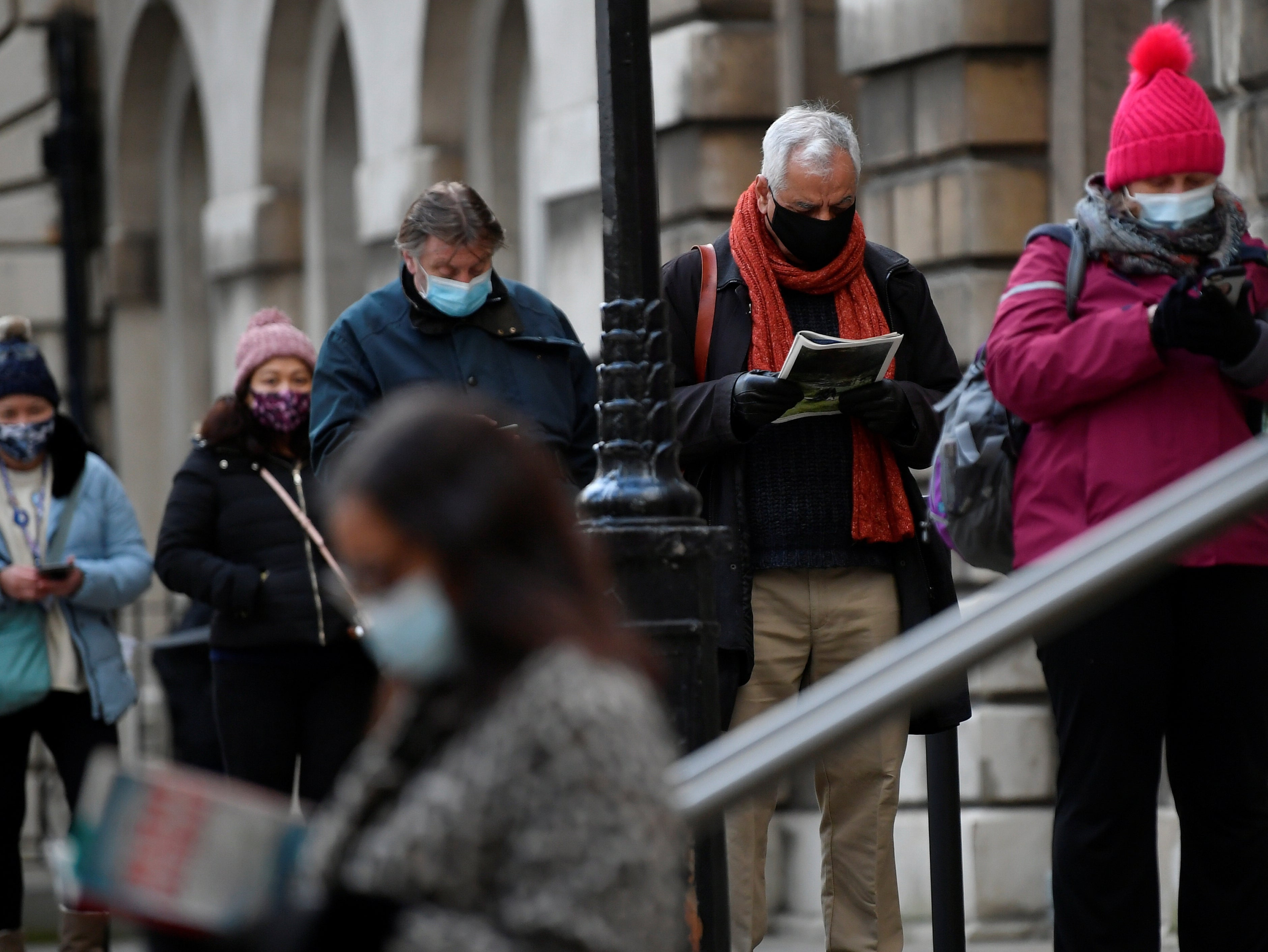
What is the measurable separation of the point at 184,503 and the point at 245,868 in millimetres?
4207

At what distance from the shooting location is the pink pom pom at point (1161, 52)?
4438 mm

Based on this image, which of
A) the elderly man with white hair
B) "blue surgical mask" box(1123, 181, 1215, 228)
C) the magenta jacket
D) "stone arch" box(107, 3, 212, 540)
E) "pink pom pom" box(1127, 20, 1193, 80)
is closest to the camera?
the magenta jacket

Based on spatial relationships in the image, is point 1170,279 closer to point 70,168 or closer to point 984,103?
point 984,103

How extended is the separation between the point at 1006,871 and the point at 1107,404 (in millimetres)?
3065

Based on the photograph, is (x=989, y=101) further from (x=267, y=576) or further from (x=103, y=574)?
(x=103, y=574)

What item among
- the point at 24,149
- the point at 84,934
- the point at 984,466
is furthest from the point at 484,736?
the point at 24,149

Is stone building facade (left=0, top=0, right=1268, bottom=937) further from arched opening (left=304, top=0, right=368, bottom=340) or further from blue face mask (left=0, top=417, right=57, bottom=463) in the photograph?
blue face mask (left=0, top=417, right=57, bottom=463)

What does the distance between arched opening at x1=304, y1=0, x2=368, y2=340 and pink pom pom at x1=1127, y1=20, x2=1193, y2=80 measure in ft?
25.7

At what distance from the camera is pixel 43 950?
783 cm

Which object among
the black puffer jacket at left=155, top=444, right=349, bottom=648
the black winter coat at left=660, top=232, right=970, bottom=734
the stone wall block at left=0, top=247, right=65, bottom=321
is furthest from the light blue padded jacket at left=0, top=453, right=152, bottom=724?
the stone wall block at left=0, top=247, right=65, bottom=321

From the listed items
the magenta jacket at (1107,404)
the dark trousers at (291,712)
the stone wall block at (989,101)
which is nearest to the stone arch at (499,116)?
the stone wall block at (989,101)

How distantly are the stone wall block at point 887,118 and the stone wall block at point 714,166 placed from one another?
20.7 inches

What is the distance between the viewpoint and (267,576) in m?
6.09

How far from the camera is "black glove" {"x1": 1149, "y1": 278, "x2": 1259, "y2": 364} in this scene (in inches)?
159
